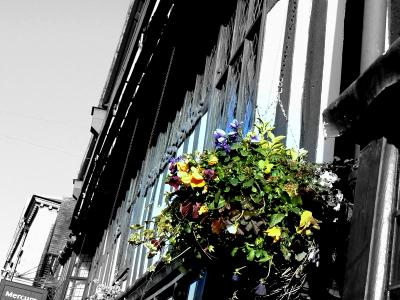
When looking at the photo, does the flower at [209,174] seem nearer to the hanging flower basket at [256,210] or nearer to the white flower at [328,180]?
the hanging flower basket at [256,210]

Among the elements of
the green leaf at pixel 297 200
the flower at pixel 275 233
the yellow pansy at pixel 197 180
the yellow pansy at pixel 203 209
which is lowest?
the flower at pixel 275 233

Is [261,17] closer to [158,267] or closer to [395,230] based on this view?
[158,267]

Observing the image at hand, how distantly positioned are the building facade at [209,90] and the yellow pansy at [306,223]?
1.32ft

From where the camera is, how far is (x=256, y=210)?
378 cm

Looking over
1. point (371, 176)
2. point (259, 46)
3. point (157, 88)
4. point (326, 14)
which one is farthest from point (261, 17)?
point (157, 88)

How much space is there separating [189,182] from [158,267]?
406 centimetres

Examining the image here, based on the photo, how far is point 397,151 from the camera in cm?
310

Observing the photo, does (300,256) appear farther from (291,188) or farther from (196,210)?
(196,210)

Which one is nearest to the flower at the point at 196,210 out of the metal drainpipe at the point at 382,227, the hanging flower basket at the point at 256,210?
the hanging flower basket at the point at 256,210

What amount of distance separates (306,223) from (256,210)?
345 mm

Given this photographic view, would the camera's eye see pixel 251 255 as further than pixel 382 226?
Yes

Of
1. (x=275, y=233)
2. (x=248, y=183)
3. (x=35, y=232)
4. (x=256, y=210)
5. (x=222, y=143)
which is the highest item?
(x=35, y=232)

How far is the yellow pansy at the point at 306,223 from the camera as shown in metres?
3.59

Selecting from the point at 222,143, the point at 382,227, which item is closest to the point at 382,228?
the point at 382,227
